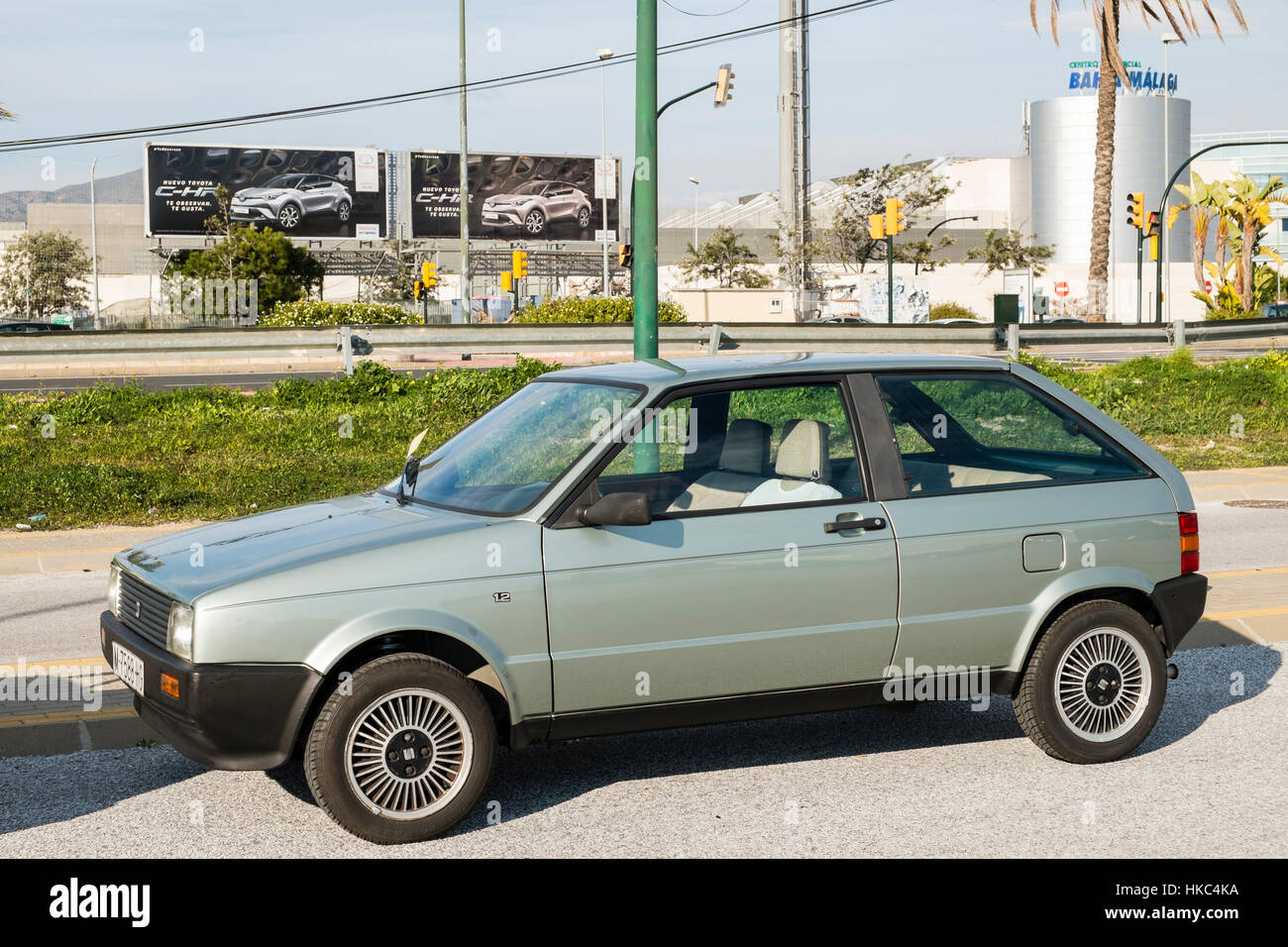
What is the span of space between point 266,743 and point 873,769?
2.48 metres

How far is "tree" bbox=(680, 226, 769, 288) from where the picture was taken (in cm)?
8006

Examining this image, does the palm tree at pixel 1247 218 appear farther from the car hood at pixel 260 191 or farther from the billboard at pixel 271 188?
the car hood at pixel 260 191

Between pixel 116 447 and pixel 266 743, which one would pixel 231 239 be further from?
pixel 266 743

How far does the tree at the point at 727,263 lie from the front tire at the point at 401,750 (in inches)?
2965

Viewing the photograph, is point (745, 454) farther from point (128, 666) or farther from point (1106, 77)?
point (1106, 77)

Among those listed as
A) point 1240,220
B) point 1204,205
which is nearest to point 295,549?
point 1240,220

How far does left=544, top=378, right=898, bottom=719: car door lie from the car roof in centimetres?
8

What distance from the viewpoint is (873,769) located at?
5.84 metres

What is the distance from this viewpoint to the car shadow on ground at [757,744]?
5.63 meters

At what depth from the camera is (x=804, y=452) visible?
5805 mm

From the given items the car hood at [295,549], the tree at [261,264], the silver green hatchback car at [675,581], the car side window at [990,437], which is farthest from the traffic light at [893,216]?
the tree at [261,264]

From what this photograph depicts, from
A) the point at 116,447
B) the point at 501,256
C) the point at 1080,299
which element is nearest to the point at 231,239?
the point at 501,256

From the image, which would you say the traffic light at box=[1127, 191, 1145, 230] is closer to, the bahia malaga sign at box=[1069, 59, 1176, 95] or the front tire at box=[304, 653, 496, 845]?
the front tire at box=[304, 653, 496, 845]

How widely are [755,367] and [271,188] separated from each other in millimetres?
84426
